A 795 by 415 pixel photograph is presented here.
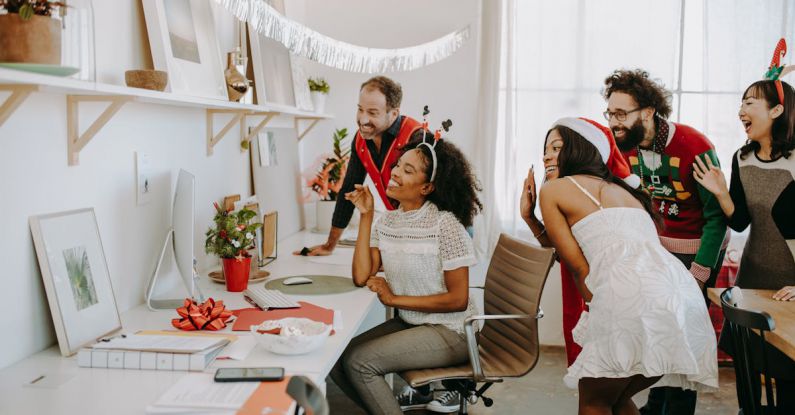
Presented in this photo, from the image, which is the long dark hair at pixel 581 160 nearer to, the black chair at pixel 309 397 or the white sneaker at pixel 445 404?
the white sneaker at pixel 445 404

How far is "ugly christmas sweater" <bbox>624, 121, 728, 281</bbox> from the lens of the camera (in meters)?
2.87

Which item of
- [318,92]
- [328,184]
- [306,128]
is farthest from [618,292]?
[306,128]

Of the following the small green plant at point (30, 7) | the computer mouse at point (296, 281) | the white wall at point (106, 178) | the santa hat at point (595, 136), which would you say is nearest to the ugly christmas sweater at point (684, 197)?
the santa hat at point (595, 136)

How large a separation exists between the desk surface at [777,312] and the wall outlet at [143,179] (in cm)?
191

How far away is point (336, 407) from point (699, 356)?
180cm

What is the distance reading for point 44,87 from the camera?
1.46 meters

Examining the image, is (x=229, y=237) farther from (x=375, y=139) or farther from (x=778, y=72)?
(x=778, y=72)

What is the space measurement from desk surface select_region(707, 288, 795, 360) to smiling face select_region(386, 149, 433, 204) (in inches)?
42.8

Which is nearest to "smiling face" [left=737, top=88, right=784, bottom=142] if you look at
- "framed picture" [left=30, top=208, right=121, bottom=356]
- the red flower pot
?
the red flower pot

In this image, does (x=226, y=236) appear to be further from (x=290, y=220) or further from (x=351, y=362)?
(x=290, y=220)

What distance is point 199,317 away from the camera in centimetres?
193

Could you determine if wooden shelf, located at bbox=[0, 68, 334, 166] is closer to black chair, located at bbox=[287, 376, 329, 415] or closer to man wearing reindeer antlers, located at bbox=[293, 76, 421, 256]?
man wearing reindeer antlers, located at bbox=[293, 76, 421, 256]

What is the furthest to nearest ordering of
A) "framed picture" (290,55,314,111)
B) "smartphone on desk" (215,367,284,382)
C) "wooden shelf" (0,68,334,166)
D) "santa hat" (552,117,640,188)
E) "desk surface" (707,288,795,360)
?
"framed picture" (290,55,314,111), "santa hat" (552,117,640,188), "desk surface" (707,288,795,360), "smartphone on desk" (215,367,284,382), "wooden shelf" (0,68,334,166)

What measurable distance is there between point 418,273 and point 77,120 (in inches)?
47.3
